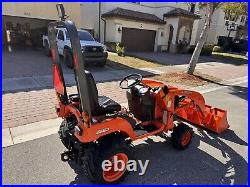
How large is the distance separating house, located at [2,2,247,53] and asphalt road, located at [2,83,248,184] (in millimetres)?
14433

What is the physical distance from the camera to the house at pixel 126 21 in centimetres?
1723

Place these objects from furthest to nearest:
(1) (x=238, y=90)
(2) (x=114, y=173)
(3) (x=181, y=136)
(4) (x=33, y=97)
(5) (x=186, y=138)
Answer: (1) (x=238, y=90) → (4) (x=33, y=97) → (5) (x=186, y=138) → (3) (x=181, y=136) → (2) (x=114, y=173)

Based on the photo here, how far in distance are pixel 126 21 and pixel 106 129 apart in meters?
18.6

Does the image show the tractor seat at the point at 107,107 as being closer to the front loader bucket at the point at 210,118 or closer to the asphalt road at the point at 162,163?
the asphalt road at the point at 162,163

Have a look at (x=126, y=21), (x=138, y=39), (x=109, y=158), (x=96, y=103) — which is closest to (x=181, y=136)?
(x=109, y=158)

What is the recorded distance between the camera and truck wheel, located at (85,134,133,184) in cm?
340

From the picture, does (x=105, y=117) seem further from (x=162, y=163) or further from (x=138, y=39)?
(x=138, y=39)

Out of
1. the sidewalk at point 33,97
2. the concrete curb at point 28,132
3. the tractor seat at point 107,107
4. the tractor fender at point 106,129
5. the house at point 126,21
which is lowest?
the concrete curb at point 28,132

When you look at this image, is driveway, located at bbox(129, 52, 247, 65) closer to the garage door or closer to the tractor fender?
the garage door

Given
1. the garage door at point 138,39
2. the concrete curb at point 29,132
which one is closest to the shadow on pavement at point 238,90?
the concrete curb at point 29,132

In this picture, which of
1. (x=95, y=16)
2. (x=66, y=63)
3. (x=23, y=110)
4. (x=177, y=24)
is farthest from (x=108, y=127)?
(x=177, y=24)

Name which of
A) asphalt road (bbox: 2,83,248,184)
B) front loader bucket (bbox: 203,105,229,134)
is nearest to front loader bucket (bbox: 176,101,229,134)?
front loader bucket (bbox: 203,105,229,134)

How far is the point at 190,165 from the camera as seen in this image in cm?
422

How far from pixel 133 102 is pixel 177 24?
2102cm
